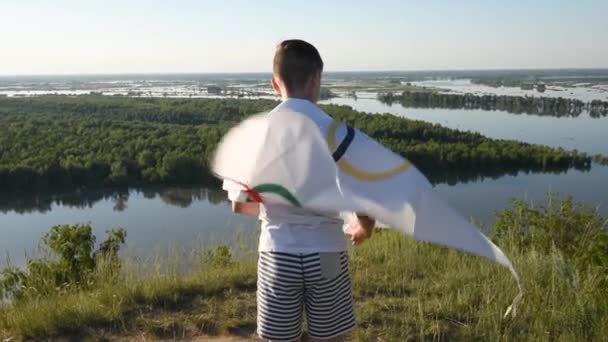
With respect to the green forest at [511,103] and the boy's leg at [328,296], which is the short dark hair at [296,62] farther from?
the green forest at [511,103]

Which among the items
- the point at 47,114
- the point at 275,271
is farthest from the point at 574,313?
the point at 47,114

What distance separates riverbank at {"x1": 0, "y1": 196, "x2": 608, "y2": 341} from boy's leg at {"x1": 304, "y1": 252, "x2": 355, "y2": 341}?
98cm

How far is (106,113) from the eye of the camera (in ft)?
149

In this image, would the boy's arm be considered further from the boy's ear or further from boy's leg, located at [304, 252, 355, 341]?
the boy's ear

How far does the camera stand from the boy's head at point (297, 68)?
1.32 metres

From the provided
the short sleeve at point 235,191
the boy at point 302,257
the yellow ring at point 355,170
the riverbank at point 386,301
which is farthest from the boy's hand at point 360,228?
the riverbank at point 386,301

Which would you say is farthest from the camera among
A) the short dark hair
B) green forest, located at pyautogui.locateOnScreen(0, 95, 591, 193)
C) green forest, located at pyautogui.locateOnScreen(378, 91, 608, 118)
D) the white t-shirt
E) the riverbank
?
green forest, located at pyautogui.locateOnScreen(378, 91, 608, 118)

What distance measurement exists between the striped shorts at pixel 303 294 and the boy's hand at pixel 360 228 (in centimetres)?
6

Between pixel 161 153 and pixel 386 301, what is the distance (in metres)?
23.2

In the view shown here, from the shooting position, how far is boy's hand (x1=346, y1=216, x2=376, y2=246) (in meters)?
1.46

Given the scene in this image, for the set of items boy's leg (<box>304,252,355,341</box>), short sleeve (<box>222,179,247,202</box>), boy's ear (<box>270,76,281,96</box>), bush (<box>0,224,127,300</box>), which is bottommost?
bush (<box>0,224,127,300</box>)

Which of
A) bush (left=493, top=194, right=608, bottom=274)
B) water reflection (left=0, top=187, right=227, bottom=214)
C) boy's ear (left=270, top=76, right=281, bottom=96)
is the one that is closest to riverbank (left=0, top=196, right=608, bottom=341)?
bush (left=493, top=194, right=608, bottom=274)

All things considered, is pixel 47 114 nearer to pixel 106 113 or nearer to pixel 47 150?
pixel 106 113

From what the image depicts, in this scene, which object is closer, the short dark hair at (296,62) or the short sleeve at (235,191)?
the short dark hair at (296,62)
